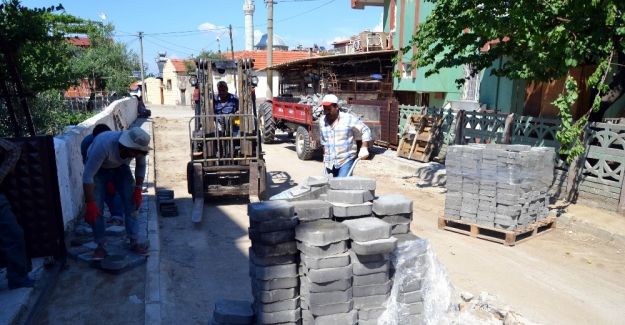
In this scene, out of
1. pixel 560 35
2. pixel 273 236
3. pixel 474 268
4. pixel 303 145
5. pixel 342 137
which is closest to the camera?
pixel 273 236

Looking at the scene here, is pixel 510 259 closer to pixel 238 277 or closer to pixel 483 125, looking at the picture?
pixel 238 277

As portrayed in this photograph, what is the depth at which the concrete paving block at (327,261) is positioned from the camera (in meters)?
3.12

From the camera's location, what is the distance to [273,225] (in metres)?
3.19

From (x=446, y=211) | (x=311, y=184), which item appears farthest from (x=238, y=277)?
(x=446, y=211)

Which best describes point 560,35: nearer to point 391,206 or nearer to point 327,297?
point 391,206

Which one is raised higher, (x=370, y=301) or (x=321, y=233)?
(x=321, y=233)

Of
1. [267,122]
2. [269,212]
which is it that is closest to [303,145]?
[267,122]

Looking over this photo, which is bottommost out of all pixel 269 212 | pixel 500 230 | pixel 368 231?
pixel 500 230

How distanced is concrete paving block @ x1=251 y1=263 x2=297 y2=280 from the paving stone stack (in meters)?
0.81

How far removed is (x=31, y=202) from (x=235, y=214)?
3.32 meters

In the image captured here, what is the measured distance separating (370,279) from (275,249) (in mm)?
734

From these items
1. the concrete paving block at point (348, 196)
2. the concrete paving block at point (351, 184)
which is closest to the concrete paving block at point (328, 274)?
the concrete paving block at point (348, 196)

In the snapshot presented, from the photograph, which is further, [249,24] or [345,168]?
[249,24]

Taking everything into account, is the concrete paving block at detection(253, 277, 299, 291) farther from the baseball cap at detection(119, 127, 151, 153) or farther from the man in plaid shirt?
the man in plaid shirt
